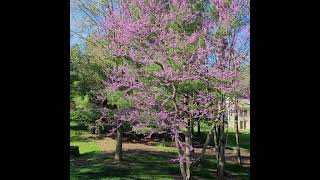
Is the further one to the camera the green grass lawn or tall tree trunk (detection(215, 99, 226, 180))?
the green grass lawn

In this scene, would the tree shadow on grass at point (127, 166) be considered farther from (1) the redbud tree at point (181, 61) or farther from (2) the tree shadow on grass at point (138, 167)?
(1) the redbud tree at point (181, 61)

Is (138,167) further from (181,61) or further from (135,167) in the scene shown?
(181,61)

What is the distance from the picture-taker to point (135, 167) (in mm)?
7680

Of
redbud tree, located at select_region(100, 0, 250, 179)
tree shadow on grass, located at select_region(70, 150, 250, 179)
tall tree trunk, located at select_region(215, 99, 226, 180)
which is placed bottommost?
tree shadow on grass, located at select_region(70, 150, 250, 179)

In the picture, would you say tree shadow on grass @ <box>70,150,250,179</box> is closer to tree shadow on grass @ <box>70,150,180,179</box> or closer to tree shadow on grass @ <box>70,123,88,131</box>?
tree shadow on grass @ <box>70,150,180,179</box>

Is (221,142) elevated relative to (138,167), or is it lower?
elevated

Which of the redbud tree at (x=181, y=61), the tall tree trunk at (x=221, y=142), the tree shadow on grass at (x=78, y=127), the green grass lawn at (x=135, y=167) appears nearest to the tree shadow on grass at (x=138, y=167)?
the green grass lawn at (x=135, y=167)

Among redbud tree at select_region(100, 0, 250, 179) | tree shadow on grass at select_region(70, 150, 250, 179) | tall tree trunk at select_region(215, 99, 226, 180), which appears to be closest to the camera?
redbud tree at select_region(100, 0, 250, 179)

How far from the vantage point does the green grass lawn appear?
722 cm

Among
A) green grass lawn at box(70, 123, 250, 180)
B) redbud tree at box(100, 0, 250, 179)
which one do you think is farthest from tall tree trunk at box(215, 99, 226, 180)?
green grass lawn at box(70, 123, 250, 180)

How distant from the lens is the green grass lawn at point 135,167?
7219mm

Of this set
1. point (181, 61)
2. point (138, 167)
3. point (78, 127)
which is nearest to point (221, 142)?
point (181, 61)
